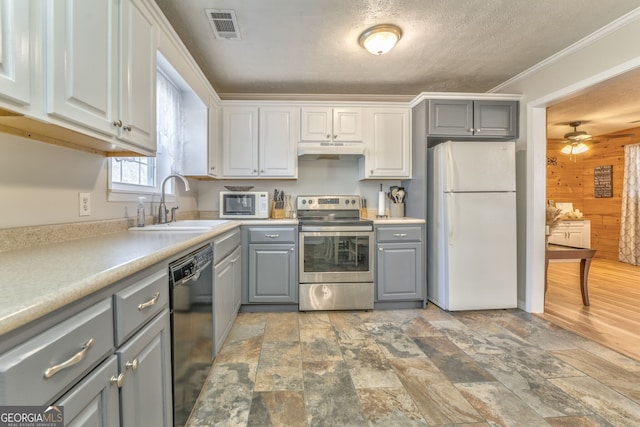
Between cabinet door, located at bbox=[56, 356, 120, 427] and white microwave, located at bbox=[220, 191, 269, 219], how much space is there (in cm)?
227

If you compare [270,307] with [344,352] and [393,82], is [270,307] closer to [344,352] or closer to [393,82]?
[344,352]

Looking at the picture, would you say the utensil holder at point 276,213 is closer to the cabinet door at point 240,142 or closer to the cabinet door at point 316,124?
the cabinet door at point 240,142

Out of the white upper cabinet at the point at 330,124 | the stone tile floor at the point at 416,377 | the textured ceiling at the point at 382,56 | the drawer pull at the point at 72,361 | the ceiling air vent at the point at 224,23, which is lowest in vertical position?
the stone tile floor at the point at 416,377

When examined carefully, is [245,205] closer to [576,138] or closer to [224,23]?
[224,23]

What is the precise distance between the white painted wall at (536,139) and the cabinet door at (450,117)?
1.82ft

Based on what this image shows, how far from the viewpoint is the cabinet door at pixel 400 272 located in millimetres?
2889

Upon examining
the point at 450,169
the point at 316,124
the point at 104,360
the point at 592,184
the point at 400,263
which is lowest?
the point at 400,263

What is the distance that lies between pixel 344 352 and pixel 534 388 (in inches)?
44.8

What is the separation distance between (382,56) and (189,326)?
2550 mm

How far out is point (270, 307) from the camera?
2861 mm

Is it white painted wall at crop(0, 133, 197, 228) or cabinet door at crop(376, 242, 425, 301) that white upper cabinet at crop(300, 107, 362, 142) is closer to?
cabinet door at crop(376, 242, 425, 301)

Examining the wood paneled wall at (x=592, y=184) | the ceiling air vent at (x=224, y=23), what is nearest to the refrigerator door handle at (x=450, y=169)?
the ceiling air vent at (x=224, y=23)


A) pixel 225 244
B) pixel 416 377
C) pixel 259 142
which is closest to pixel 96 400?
pixel 225 244

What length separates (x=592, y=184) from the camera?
578 centimetres
